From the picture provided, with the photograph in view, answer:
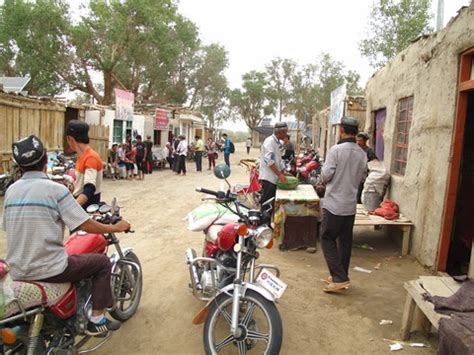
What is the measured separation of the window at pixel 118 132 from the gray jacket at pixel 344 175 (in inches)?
547

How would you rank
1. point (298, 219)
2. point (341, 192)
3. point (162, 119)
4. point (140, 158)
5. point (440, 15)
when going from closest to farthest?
1. point (341, 192)
2. point (298, 219)
3. point (440, 15)
4. point (140, 158)
5. point (162, 119)

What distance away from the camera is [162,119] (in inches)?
846

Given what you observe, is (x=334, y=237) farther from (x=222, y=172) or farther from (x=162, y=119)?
(x=162, y=119)

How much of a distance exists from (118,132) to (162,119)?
4617 millimetres

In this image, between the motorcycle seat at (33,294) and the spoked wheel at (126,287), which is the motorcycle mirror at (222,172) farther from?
the motorcycle seat at (33,294)

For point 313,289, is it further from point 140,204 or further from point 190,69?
point 190,69

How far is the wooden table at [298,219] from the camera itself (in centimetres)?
598

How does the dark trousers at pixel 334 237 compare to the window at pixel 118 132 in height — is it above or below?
below

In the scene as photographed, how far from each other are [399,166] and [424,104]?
1.61m

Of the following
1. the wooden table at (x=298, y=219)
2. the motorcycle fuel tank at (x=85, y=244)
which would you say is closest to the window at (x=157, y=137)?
the wooden table at (x=298, y=219)

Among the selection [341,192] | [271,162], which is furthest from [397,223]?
[271,162]

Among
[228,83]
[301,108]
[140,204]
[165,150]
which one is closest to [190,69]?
[228,83]

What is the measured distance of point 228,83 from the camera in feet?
130

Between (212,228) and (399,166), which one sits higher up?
(399,166)
